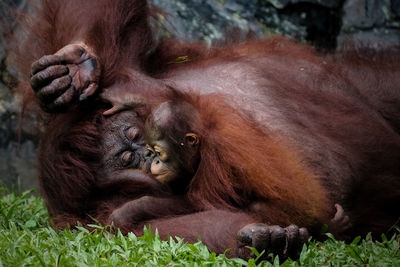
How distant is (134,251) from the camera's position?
2322 mm

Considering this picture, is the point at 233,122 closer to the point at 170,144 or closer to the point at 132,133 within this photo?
the point at 170,144

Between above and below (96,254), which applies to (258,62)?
above

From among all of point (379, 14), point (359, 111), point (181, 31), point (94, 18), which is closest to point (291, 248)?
point (359, 111)

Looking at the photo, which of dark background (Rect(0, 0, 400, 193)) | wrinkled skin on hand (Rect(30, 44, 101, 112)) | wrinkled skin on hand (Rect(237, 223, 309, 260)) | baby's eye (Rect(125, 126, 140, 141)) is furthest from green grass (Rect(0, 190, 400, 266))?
dark background (Rect(0, 0, 400, 193))

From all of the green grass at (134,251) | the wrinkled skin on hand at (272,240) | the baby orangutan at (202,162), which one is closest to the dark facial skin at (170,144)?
the baby orangutan at (202,162)

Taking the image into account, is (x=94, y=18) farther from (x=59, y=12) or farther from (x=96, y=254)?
(x=96, y=254)

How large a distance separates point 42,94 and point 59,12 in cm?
68

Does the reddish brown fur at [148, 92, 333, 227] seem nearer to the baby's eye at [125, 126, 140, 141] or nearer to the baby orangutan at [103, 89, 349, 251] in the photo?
the baby orangutan at [103, 89, 349, 251]

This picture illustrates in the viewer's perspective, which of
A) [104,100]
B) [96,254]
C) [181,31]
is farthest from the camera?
[181,31]

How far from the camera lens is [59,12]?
3176 millimetres

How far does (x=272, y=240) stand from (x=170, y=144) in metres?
0.70

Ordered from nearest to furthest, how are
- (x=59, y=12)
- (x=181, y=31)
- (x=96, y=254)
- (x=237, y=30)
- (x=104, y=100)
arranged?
(x=96, y=254)
(x=104, y=100)
(x=59, y=12)
(x=237, y=30)
(x=181, y=31)

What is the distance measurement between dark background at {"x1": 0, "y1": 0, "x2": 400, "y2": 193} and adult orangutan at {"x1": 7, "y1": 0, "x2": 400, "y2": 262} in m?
1.22

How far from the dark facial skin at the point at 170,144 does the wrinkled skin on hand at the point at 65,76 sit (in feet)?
1.34
